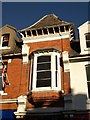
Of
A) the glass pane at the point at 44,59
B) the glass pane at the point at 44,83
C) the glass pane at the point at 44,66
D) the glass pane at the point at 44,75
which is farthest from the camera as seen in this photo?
the glass pane at the point at 44,59

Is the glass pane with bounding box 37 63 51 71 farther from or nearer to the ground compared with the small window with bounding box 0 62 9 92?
farther from the ground

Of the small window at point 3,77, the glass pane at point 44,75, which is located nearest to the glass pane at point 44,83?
the glass pane at point 44,75

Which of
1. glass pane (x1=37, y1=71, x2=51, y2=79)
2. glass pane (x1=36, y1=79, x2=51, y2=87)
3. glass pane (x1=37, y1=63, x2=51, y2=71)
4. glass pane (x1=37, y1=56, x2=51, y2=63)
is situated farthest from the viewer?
glass pane (x1=37, y1=56, x2=51, y2=63)

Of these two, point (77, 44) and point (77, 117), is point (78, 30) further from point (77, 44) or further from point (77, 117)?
point (77, 117)

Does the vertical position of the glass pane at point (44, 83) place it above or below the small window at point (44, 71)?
below

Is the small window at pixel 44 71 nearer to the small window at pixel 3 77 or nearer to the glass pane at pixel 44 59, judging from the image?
the glass pane at pixel 44 59

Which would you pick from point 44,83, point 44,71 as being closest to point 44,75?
point 44,71

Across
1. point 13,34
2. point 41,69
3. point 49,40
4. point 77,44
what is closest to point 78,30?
point 77,44

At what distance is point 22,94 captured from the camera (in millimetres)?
15031

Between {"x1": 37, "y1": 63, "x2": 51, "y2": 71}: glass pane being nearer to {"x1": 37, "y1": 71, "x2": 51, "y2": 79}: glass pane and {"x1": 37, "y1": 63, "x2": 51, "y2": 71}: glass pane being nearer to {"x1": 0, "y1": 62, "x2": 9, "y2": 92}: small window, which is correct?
{"x1": 37, "y1": 71, "x2": 51, "y2": 79}: glass pane

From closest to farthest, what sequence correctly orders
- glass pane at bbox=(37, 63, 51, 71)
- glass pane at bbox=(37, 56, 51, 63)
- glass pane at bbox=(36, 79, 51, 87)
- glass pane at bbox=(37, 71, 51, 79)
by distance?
glass pane at bbox=(36, 79, 51, 87), glass pane at bbox=(37, 71, 51, 79), glass pane at bbox=(37, 63, 51, 71), glass pane at bbox=(37, 56, 51, 63)

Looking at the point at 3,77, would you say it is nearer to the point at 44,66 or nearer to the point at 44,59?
the point at 44,66

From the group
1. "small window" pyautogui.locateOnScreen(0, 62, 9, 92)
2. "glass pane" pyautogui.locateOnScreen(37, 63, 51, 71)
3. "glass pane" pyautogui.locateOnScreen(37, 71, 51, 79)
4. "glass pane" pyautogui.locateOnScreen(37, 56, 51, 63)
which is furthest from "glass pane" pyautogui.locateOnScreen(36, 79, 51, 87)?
"small window" pyautogui.locateOnScreen(0, 62, 9, 92)

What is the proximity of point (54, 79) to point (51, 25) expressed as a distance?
435 centimetres
